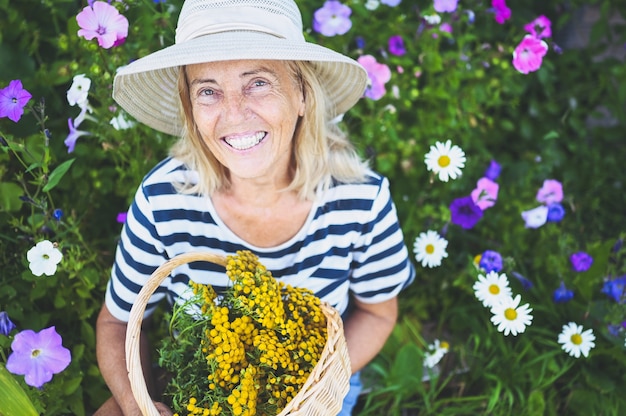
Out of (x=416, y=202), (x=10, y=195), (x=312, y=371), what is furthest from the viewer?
(x=416, y=202)

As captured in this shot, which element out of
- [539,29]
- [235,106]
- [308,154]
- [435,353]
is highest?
[235,106]

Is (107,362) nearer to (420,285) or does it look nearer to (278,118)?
(278,118)

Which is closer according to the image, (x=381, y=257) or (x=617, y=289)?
(x=381, y=257)

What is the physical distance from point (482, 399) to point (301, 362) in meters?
1.04

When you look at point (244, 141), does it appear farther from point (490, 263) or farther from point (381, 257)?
point (490, 263)

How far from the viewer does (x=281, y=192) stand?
171 cm

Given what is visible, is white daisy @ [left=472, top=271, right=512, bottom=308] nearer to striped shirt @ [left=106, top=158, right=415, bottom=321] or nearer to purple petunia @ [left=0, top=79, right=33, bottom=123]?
striped shirt @ [left=106, top=158, right=415, bottom=321]

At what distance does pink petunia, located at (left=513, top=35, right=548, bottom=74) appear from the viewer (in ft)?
6.49

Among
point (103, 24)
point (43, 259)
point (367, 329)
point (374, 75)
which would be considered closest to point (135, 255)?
point (43, 259)

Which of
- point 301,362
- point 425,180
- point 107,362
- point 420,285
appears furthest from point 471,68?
point 107,362

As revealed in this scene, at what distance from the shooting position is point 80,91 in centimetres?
166

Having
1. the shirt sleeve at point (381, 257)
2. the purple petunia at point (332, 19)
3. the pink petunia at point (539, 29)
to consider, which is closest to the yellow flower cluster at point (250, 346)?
the shirt sleeve at point (381, 257)

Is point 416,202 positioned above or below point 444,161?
below

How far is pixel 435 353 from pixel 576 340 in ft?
1.49
